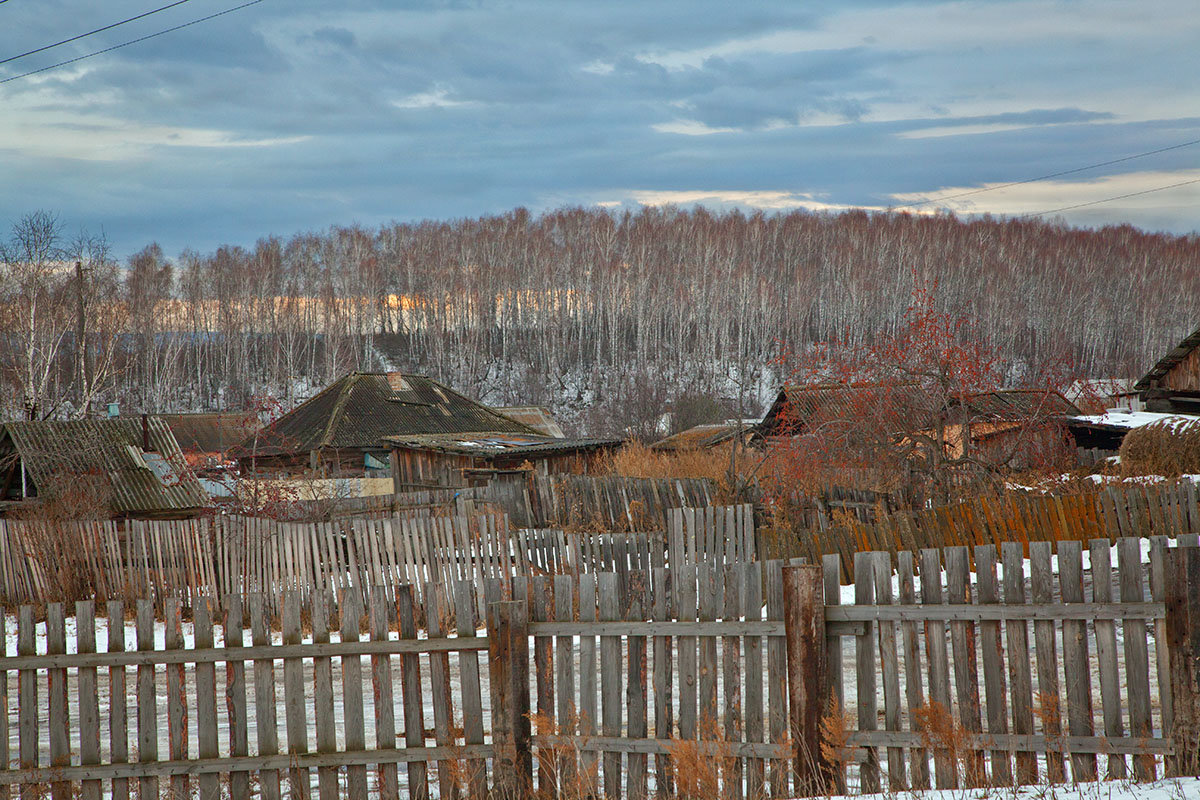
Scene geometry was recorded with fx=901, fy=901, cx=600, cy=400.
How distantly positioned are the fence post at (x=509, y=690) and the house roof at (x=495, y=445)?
2129 centimetres

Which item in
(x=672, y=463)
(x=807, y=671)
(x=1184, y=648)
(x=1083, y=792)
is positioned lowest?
(x=672, y=463)

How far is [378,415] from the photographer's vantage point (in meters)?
37.1

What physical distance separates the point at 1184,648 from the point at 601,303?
76.3 meters

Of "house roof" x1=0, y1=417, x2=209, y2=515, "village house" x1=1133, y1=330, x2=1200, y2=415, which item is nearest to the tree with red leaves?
"village house" x1=1133, y1=330, x2=1200, y2=415

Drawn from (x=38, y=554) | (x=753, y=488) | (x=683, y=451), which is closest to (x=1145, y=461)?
(x=753, y=488)

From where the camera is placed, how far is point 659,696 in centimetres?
455

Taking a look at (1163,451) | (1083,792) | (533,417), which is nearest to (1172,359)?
(1163,451)

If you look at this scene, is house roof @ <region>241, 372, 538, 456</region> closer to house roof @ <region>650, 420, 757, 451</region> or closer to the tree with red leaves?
house roof @ <region>650, 420, 757, 451</region>

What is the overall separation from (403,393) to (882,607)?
1427 inches

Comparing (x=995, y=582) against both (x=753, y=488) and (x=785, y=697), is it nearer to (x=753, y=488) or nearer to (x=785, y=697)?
(x=785, y=697)

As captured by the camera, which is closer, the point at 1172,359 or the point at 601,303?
the point at 1172,359

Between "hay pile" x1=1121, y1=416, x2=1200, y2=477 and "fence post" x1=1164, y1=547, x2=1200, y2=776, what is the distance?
1805 cm

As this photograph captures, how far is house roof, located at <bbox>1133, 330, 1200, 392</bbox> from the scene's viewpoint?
75.3ft

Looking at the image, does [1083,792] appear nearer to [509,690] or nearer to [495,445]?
[509,690]
